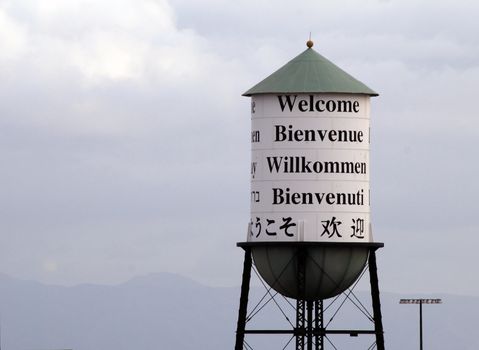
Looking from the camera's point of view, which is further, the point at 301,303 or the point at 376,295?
the point at 301,303

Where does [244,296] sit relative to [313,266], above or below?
below

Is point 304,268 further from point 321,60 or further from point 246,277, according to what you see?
point 321,60

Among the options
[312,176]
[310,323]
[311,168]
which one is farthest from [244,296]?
[311,168]

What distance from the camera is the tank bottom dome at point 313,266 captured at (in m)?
67.6

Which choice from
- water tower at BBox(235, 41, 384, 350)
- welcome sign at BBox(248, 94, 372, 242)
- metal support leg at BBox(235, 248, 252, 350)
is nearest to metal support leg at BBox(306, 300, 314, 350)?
water tower at BBox(235, 41, 384, 350)

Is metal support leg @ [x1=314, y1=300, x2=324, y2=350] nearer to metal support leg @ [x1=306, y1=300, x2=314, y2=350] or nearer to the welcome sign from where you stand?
metal support leg @ [x1=306, y1=300, x2=314, y2=350]

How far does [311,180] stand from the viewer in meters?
67.4

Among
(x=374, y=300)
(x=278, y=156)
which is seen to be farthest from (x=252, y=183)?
(x=374, y=300)

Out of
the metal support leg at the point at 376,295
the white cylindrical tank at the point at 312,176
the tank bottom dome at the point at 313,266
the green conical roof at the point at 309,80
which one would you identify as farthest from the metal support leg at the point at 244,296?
the green conical roof at the point at 309,80

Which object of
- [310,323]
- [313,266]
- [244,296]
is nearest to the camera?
[313,266]

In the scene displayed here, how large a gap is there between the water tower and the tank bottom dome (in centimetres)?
4

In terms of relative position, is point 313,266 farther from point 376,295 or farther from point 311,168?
point 311,168

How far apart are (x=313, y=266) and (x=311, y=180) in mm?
3065

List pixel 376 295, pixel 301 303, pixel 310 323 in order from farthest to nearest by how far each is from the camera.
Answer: pixel 301 303, pixel 376 295, pixel 310 323
